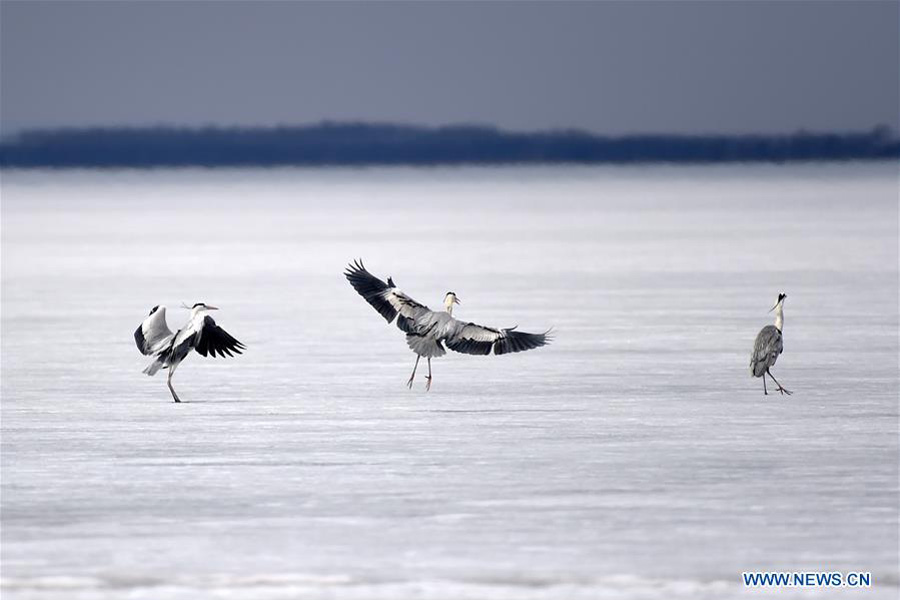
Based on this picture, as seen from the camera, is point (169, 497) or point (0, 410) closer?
point (169, 497)

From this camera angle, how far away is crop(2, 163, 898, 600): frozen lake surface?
22.3ft

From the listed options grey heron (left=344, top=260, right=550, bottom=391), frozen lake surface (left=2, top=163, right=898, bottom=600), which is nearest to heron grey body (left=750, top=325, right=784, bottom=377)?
frozen lake surface (left=2, top=163, right=898, bottom=600)

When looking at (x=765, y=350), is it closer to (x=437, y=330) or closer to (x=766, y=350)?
(x=766, y=350)

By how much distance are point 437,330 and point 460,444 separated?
1.64 meters

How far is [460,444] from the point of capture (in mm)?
9398

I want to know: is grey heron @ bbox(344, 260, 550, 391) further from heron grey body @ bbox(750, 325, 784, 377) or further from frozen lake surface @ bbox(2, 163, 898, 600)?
heron grey body @ bbox(750, 325, 784, 377)

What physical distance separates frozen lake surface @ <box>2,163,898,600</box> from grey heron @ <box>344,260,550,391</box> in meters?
0.39

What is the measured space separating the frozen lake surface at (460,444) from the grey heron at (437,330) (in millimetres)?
391

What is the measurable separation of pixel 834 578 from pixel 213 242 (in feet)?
88.3

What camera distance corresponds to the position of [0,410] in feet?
35.8

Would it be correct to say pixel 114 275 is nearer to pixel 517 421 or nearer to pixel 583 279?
pixel 583 279

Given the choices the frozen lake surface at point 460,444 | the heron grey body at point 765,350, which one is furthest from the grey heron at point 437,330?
the heron grey body at point 765,350

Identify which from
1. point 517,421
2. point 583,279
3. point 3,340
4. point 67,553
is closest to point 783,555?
point 67,553

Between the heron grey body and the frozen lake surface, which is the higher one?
the heron grey body
